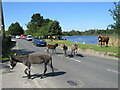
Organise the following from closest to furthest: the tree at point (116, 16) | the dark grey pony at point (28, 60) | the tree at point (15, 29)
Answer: the dark grey pony at point (28, 60)
the tree at point (116, 16)
the tree at point (15, 29)

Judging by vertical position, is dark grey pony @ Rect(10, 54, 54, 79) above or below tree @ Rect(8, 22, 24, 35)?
below

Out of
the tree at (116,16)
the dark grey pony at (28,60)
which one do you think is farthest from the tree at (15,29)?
the dark grey pony at (28,60)

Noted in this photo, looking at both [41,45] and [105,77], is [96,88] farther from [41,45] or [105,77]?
[41,45]

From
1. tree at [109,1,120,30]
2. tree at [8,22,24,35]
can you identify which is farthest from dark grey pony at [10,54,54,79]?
tree at [8,22,24,35]

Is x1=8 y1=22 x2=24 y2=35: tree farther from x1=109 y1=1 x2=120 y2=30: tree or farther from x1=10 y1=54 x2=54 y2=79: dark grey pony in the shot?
x1=10 y1=54 x2=54 y2=79: dark grey pony

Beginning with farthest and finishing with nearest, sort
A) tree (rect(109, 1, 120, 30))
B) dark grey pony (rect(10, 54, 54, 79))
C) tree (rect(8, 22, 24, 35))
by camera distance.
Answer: tree (rect(8, 22, 24, 35))
tree (rect(109, 1, 120, 30))
dark grey pony (rect(10, 54, 54, 79))

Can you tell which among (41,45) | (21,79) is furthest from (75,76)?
(41,45)

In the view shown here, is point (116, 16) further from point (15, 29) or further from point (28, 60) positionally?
point (15, 29)

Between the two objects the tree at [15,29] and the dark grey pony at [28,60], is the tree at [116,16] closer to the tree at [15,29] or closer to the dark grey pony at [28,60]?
the dark grey pony at [28,60]

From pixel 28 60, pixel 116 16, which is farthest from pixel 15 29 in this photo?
pixel 28 60

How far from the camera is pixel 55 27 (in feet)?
212

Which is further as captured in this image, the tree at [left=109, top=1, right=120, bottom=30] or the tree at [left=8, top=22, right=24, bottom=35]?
the tree at [left=8, top=22, right=24, bottom=35]

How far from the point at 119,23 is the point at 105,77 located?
807 inches

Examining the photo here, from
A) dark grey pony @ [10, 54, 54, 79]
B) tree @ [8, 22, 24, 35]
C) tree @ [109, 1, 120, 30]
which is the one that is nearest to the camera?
dark grey pony @ [10, 54, 54, 79]
